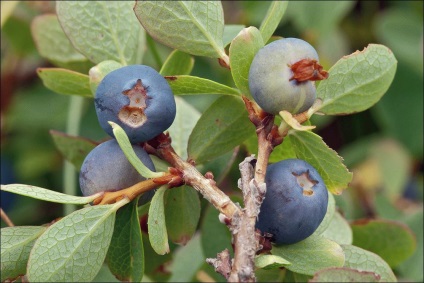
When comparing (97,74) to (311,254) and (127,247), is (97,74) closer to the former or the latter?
(127,247)

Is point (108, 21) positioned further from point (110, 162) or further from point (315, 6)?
point (315, 6)

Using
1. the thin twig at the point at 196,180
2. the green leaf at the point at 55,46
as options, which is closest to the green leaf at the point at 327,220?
the thin twig at the point at 196,180

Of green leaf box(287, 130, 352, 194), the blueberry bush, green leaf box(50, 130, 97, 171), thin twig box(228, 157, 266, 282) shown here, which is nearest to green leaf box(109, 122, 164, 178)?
the blueberry bush

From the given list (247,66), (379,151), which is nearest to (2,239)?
(247,66)

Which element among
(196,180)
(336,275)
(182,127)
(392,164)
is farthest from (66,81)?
(392,164)

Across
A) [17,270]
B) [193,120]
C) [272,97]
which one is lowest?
[17,270]

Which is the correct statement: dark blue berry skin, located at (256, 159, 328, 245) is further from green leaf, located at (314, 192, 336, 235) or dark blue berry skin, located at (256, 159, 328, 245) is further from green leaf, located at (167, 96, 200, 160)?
green leaf, located at (167, 96, 200, 160)
